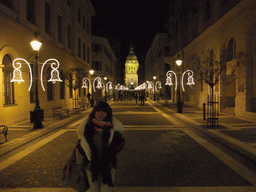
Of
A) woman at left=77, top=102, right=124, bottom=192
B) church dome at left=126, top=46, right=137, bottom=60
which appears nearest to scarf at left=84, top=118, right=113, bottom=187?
woman at left=77, top=102, right=124, bottom=192

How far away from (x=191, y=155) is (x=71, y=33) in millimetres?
23503

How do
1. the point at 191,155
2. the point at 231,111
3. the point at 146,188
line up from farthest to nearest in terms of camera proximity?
the point at 231,111 < the point at 191,155 < the point at 146,188

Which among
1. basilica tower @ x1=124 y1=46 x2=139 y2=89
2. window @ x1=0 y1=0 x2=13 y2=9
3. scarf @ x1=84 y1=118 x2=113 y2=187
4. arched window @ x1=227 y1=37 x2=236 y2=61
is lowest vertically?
scarf @ x1=84 y1=118 x2=113 y2=187

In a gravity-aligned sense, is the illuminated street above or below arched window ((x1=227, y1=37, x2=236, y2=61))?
below

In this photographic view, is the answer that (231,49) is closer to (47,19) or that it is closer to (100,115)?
(47,19)

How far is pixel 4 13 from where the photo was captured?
11.9 metres

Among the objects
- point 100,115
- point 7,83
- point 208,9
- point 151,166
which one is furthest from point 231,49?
point 100,115

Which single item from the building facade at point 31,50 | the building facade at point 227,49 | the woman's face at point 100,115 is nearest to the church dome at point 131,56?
the building facade at point 31,50

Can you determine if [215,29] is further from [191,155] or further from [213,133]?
[191,155]

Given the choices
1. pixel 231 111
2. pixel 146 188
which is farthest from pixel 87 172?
pixel 231 111

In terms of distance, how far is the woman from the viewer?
119 inches

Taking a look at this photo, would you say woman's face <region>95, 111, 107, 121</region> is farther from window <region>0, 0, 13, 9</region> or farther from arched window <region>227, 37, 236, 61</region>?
arched window <region>227, 37, 236, 61</region>

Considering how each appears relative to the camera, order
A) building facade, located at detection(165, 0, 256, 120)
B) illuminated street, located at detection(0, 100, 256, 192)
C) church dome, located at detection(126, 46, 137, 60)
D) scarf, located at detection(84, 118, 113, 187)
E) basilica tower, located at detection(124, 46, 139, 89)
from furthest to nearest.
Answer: church dome, located at detection(126, 46, 137, 60)
basilica tower, located at detection(124, 46, 139, 89)
building facade, located at detection(165, 0, 256, 120)
illuminated street, located at detection(0, 100, 256, 192)
scarf, located at detection(84, 118, 113, 187)

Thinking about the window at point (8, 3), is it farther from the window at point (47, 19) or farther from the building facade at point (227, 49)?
the building facade at point (227, 49)
